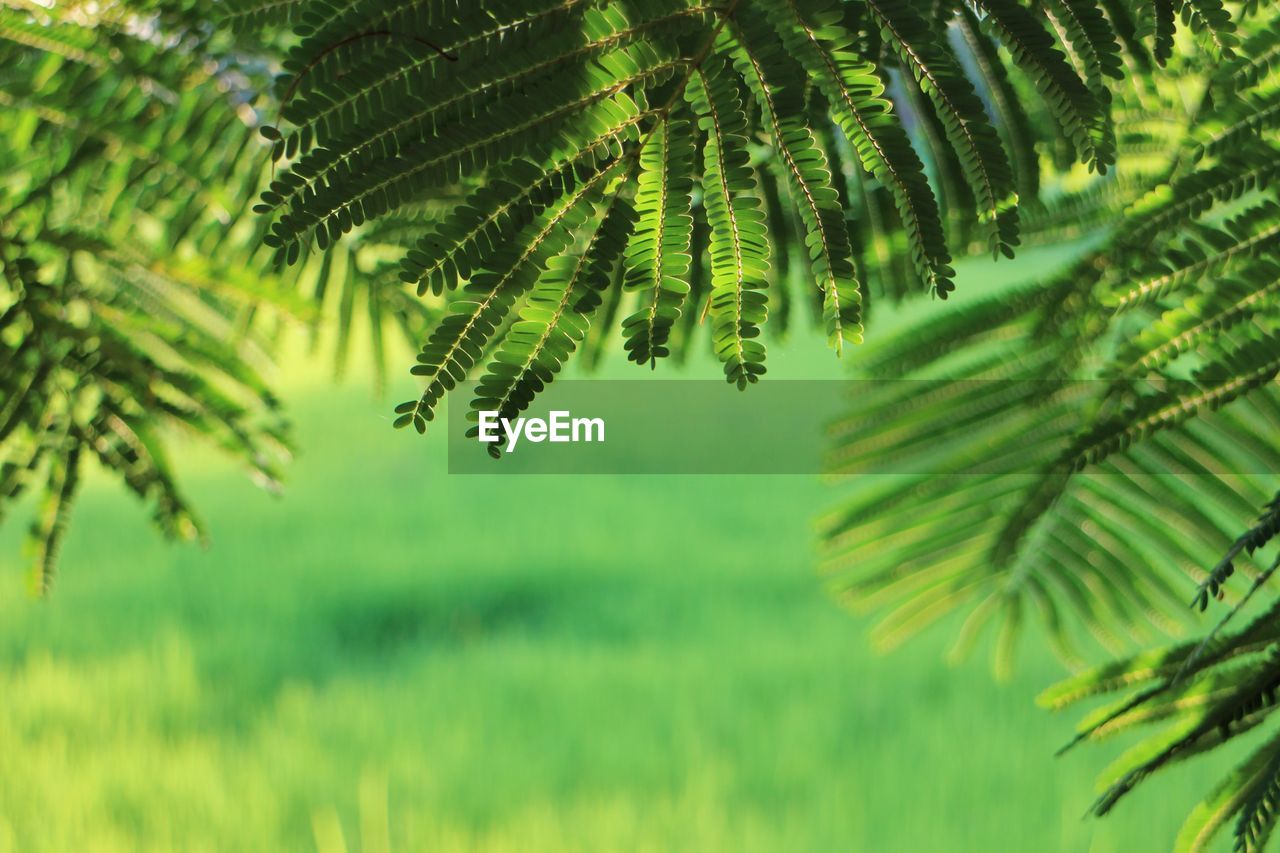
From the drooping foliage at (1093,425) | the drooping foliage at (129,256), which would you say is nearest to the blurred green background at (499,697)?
the drooping foliage at (129,256)

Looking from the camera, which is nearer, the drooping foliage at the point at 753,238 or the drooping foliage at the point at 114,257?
the drooping foliage at the point at 753,238

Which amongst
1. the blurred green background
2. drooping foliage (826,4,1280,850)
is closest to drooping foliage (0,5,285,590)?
drooping foliage (826,4,1280,850)

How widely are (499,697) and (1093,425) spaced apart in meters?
2.39

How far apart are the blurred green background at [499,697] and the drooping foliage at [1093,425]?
98cm

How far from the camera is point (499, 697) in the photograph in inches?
120

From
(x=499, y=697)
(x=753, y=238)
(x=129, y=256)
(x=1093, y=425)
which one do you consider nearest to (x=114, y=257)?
(x=129, y=256)

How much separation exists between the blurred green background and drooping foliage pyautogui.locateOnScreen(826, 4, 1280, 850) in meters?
0.98

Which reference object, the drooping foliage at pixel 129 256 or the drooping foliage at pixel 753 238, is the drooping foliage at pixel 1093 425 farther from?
the drooping foliage at pixel 129 256

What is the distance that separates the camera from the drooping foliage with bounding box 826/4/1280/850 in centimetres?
83

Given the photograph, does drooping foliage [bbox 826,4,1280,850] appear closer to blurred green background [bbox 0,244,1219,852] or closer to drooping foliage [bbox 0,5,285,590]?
drooping foliage [bbox 0,5,285,590]

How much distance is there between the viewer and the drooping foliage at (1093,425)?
828mm

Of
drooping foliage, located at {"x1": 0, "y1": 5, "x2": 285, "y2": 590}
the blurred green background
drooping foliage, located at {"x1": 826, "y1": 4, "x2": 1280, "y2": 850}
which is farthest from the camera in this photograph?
the blurred green background

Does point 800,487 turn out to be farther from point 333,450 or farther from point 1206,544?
point 1206,544

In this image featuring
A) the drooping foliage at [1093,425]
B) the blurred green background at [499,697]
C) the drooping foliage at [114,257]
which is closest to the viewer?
the drooping foliage at [1093,425]
